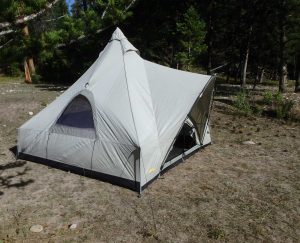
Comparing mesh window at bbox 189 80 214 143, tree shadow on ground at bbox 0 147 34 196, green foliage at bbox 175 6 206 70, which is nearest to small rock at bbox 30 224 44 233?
tree shadow on ground at bbox 0 147 34 196

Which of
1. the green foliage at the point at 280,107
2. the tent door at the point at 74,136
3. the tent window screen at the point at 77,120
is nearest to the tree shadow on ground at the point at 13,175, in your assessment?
the tent door at the point at 74,136

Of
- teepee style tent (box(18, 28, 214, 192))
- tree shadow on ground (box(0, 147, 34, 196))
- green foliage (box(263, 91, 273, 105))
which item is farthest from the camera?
green foliage (box(263, 91, 273, 105))

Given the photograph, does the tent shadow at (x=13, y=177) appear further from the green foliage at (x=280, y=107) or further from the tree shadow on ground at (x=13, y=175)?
the green foliage at (x=280, y=107)

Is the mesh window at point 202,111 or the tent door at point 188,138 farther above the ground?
the mesh window at point 202,111

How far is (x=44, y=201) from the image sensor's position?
701 centimetres

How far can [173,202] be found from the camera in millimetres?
6945

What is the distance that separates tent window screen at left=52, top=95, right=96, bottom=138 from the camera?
8188 mm

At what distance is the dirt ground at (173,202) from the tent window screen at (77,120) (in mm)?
973

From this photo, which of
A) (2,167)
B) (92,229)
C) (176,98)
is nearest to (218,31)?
(176,98)

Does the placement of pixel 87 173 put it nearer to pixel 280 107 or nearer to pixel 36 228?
pixel 36 228

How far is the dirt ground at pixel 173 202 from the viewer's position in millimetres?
5891

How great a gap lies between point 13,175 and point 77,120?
1915 millimetres

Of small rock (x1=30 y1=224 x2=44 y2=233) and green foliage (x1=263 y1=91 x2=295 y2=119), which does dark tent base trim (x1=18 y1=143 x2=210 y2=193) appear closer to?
small rock (x1=30 y1=224 x2=44 y2=233)

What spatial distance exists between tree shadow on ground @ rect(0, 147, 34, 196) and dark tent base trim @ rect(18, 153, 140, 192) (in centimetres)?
28
